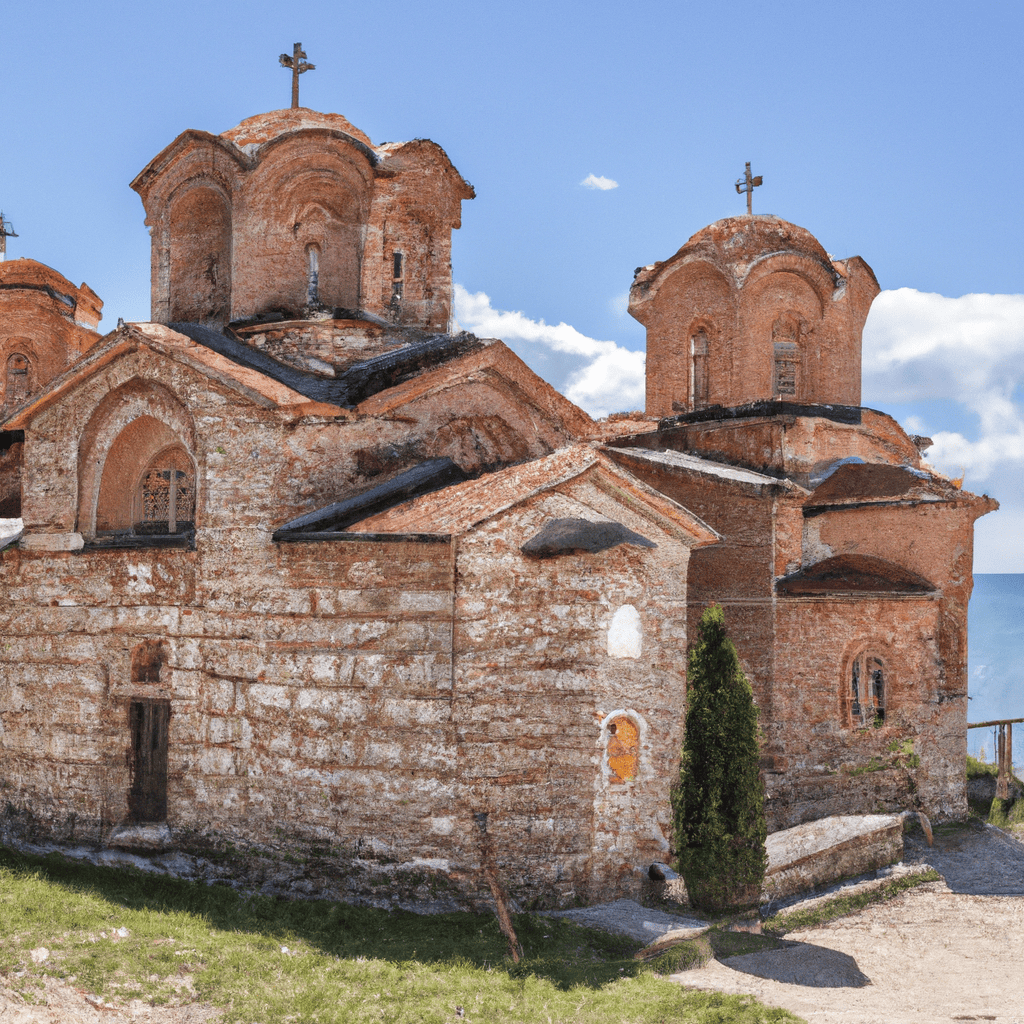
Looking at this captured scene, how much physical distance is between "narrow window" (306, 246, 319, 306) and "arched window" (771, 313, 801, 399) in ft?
20.8

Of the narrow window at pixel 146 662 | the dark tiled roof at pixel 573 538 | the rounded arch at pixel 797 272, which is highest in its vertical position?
the rounded arch at pixel 797 272

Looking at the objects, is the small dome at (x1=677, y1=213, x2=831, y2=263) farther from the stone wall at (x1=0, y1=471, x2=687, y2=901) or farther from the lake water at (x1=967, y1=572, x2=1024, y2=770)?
the lake water at (x1=967, y1=572, x2=1024, y2=770)

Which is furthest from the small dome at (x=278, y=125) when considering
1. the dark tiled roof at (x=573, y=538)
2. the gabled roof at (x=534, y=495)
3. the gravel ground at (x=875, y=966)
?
the gravel ground at (x=875, y=966)

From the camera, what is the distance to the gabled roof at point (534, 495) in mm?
7887

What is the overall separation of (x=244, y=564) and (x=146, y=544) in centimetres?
114

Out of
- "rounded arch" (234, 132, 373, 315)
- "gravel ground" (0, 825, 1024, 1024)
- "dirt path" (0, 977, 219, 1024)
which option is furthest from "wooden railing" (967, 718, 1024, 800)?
"dirt path" (0, 977, 219, 1024)

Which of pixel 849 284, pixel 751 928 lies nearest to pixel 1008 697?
pixel 849 284

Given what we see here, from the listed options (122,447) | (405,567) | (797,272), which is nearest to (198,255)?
(122,447)

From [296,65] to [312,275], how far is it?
2781mm

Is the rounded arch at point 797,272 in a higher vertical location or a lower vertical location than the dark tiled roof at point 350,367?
higher

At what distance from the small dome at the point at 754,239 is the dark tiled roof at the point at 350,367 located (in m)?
4.75

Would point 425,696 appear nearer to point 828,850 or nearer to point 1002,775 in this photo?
point 828,850

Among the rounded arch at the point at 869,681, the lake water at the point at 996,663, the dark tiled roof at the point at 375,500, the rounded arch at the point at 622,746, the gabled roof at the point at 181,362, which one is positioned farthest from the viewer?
the lake water at the point at 996,663

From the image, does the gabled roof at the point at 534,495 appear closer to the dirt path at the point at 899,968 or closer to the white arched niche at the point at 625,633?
the white arched niche at the point at 625,633
